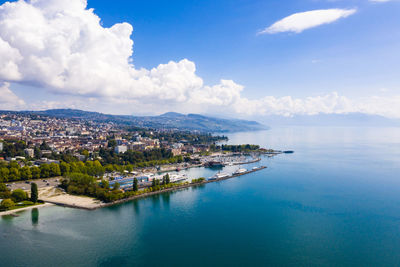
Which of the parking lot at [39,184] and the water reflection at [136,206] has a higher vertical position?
the parking lot at [39,184]

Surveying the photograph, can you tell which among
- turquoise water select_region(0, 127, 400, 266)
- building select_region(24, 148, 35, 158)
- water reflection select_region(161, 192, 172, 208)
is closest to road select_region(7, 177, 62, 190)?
turquoise water select_region(0, 127, 400, 266)

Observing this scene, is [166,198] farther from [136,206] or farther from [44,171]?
[44,171]

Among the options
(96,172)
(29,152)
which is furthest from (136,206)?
(29,152)

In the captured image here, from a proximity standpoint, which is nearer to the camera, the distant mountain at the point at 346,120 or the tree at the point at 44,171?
the tree at the point at 44,171

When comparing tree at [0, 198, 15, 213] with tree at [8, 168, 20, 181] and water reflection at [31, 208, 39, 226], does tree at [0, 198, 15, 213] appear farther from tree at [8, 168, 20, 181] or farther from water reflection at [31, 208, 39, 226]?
tree at [8, 168, 20, 181]

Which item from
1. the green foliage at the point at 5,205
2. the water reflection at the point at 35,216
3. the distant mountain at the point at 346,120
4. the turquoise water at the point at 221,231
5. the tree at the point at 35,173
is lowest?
the turquoise water at the point at 221,231

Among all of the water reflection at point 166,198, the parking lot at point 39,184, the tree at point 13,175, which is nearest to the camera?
the water reflection at point 166,198

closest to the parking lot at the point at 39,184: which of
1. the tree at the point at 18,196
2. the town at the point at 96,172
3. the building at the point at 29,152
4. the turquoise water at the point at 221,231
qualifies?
the town at the point at 96,172

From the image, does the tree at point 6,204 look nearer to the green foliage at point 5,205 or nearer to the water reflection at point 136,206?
the green foliage at point 5,205

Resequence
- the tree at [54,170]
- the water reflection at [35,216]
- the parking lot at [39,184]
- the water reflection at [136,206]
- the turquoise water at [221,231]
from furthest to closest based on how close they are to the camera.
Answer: the tree at [54,170] → the parking lot at [39,184] → the water reflection at [136,206] → the water reflection at [35,216] → the turquoise water at [221,231]
